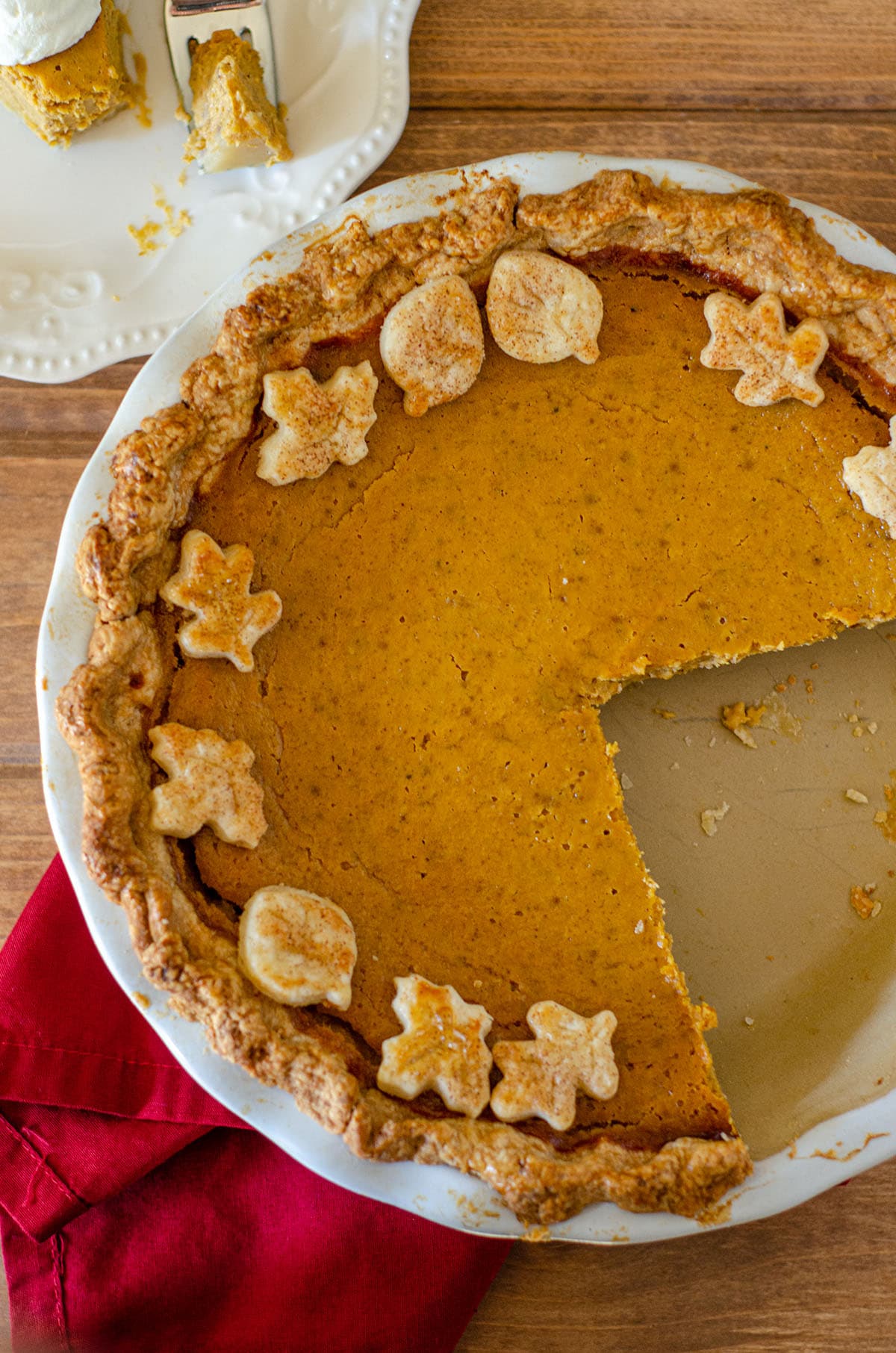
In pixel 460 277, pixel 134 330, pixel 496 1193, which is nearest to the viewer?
A: pixel 496 1193

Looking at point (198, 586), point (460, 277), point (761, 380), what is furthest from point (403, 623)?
point (761, 380)

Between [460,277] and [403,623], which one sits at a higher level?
[460,277]

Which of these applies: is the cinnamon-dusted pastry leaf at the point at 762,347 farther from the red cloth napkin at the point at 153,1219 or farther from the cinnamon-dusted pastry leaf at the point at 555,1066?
the red cloth napkin at the point at 153,1219

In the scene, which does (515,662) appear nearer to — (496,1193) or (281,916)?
(281,916)

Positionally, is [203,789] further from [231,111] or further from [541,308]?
[231,111]

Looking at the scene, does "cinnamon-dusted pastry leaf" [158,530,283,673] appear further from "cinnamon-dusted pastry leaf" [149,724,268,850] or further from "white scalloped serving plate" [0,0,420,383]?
"white scalloped serving plate" [0,0,420,383]

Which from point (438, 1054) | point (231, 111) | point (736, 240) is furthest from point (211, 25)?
point (438, 1054)
